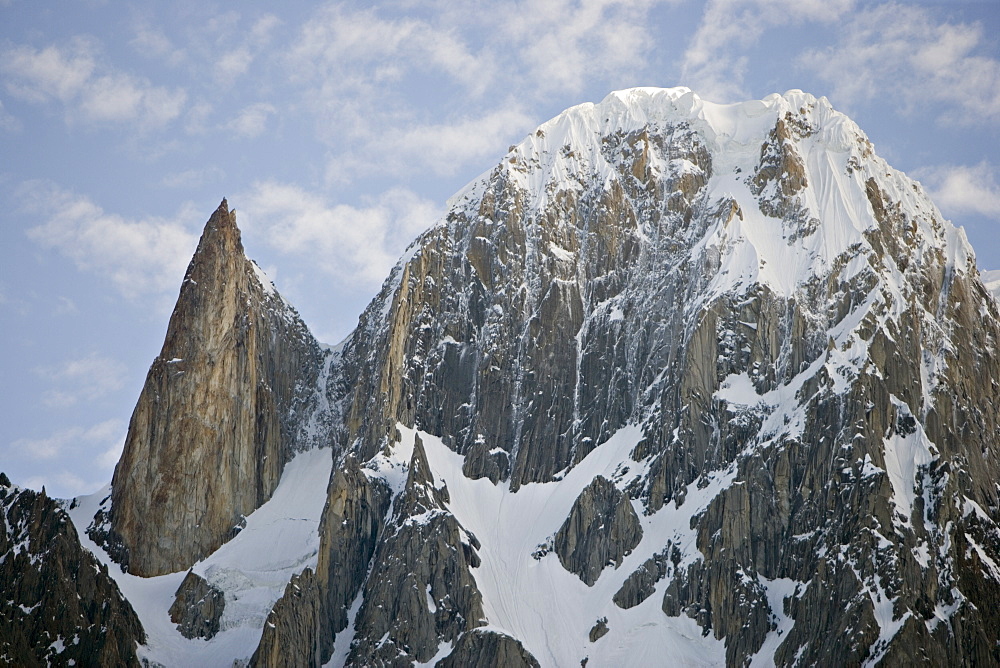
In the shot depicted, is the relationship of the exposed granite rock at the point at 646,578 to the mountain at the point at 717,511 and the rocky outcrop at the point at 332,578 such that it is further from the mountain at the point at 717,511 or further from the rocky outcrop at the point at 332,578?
the rocky outcrop at the point at 332,578

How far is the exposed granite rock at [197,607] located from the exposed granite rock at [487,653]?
1192 inches

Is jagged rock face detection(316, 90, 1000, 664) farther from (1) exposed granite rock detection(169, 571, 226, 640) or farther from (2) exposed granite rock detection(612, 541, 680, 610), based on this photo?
(1) exposed granite rock detection(169, 571, 226, 640)

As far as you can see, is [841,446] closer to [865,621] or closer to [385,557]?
[865,621]

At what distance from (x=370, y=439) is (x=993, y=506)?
71.4 m

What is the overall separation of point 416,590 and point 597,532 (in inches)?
857

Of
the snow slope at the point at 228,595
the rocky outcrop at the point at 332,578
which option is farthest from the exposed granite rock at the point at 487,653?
the snow slope at the point at 228,595

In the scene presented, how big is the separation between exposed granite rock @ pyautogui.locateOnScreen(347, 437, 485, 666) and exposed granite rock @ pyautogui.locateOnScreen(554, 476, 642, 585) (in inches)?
470

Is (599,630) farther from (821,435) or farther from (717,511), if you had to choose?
(821,435)

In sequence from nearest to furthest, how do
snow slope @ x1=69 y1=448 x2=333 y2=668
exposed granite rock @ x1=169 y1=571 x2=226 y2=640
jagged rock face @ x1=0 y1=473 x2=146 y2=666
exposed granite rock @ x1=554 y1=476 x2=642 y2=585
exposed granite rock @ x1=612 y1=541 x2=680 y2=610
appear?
jagged rock face @ x1=0 y1=473 x2=146 y2=666, exposed granite rock @ x1=612 y1=541 x2=680 y2=610, exposed granite rock @ x1=554 y1=476 x2=642 y2=585, snow slope @ x1=69 y1=448 x2=333 y2=668, exposed granite rock @ x1=169 y1=571 x2=226 y2=640

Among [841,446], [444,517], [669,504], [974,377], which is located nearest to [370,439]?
[444,517]

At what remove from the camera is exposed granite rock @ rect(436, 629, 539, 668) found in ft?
575

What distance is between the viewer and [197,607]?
19188cm

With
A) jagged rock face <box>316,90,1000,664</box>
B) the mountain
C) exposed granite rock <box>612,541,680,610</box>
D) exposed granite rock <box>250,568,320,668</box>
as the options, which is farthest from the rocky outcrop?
exposed granite rock <box>612,541,680,610</box>

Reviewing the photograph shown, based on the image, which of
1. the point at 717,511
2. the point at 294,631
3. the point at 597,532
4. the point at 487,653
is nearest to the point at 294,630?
the point at 294,631
